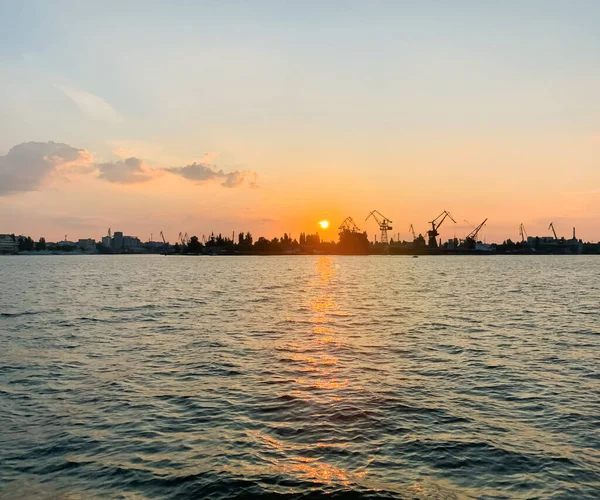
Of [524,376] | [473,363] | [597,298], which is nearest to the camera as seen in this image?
[524,376]

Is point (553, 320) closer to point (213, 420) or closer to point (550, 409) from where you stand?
point (550, 409)

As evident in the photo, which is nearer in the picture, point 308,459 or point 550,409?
point 308,459

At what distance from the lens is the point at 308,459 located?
14.7m

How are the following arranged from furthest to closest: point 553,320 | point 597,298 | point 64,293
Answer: point 64,293, point 597,298, point 553,320

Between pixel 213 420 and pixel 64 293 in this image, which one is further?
pixel 64 293

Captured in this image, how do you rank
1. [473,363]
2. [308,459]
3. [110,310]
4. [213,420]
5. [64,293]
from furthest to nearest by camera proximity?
1. [64,293]
2. [110,310]
3. [473,363]
4. [213,420]
5. [308,459]

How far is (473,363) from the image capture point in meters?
27.7

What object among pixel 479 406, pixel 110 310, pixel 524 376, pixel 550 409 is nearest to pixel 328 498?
pixel 479 406

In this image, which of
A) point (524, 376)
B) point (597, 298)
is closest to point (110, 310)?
point (524, 376)

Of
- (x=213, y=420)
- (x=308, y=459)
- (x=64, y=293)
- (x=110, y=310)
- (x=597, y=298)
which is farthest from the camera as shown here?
(x=64, y=293)

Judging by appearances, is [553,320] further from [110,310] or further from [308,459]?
[110,310]

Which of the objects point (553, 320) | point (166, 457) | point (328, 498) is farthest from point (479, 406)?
point (553, 320)

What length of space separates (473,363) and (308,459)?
16.1m

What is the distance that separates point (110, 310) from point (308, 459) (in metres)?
44.6
